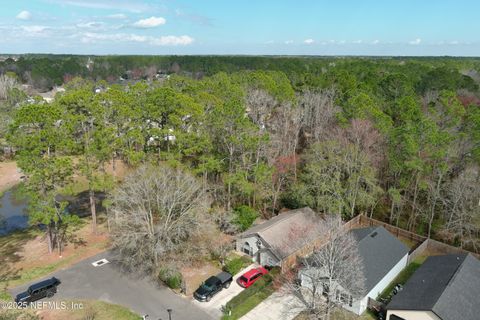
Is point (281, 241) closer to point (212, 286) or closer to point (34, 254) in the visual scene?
point (212, 286)

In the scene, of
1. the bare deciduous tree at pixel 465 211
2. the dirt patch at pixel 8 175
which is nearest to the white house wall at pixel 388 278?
the bare deciduous tree at pixel 465 211

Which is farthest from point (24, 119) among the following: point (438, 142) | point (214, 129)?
point (438, 142)

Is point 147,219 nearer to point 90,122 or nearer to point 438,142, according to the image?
point 90,122

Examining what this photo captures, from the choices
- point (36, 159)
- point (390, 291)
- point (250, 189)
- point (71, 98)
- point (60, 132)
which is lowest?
point (390, 291)

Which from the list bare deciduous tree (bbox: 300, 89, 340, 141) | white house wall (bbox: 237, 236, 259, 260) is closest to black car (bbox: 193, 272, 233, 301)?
white house wall (bbox: 237, 236, 259, 260)

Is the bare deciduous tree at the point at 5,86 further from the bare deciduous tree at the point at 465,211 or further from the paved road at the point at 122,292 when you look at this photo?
the bare deciduous tree at the point at 465,211

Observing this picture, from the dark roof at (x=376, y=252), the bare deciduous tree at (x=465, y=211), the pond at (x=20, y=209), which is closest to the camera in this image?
the dark roof at (x=376, y=252)
